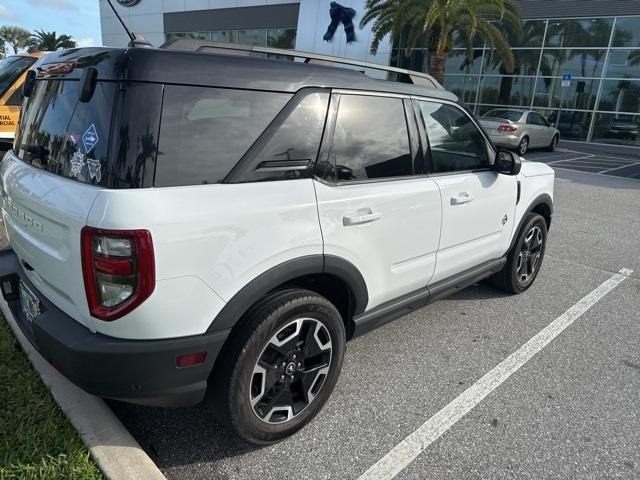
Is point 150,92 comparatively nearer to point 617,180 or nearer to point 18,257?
point 18,257

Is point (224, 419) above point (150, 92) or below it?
below

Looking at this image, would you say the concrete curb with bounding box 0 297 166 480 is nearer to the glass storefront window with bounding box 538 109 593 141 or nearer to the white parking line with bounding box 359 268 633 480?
the white parking line with bounding box 359 268 633 480

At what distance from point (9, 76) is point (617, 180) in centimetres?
1326

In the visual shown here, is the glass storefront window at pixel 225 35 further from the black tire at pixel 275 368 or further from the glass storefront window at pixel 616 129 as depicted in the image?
the black tire at pixel 275 368

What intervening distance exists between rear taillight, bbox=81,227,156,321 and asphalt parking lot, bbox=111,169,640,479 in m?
0.91

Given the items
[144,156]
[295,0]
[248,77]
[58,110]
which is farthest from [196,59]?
[295,0]

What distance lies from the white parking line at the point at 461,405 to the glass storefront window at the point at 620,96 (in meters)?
18.9

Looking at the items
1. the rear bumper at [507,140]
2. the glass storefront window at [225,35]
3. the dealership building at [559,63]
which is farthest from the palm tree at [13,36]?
the rear bumper at [507,140]

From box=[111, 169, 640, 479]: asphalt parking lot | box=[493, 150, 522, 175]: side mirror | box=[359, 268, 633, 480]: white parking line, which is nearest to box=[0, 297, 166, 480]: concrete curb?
box=[111, 169, 640, 479]: asphalt parking lot

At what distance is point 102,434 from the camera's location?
2.23 metres

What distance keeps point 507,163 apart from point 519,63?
67.9 ft

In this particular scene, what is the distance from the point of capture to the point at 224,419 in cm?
215

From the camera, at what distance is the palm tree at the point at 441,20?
15484 millimetres

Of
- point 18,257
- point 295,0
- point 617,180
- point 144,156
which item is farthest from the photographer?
point 295,0
